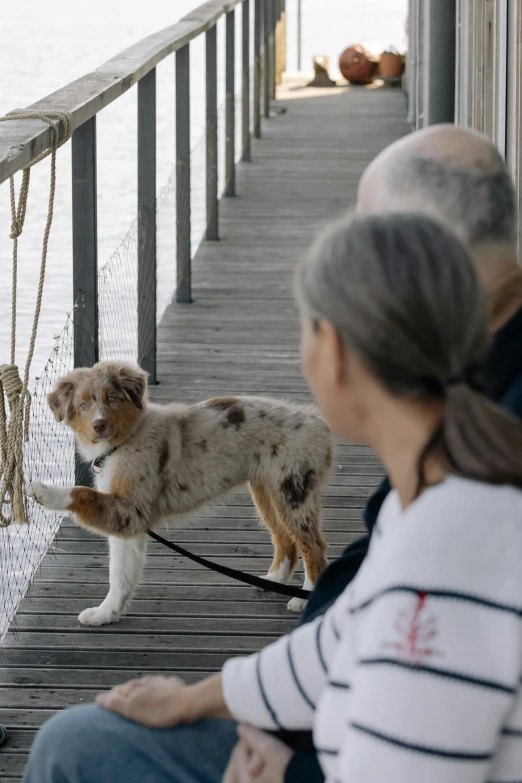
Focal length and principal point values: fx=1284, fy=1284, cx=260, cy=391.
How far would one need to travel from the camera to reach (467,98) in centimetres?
688

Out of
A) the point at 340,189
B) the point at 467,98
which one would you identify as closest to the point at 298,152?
the point at 340,189

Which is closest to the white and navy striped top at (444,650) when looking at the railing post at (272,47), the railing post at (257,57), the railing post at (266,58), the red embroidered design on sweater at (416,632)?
the red embroidered design on sweater at (416,632)

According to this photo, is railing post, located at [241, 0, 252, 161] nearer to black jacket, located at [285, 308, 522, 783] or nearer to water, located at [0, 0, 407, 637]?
water, located at [0, 0, 407, 637]

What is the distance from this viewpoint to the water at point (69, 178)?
4.84 metres

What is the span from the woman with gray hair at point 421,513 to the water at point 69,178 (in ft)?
7.32

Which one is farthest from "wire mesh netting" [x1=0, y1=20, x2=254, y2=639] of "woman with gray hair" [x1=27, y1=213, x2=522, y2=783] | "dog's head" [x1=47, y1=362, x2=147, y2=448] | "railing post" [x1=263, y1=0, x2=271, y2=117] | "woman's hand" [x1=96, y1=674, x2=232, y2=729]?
"railing post" [x1=263, y1=0, x2=271, y2=117]

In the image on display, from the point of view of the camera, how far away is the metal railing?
3404 mm

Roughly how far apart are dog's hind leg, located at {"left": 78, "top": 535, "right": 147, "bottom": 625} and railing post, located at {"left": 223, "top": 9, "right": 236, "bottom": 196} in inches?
226

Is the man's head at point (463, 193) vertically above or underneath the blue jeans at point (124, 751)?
above

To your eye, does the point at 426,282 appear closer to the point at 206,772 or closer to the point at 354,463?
the point at 206,772

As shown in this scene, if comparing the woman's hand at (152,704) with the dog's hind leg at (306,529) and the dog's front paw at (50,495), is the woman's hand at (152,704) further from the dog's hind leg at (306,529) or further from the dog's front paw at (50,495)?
the dog's hind leg at (306,529)

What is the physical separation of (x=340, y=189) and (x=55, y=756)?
8.22 metres

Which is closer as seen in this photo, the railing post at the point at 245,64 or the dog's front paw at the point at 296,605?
the dog's front paw at the point at 296,605

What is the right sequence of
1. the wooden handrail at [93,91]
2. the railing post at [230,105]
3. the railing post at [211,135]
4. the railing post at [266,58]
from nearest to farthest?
the wooden handrail at [93,91], the railing post at [211,135], the railing post at [230,105], the railing post at [266,58]
